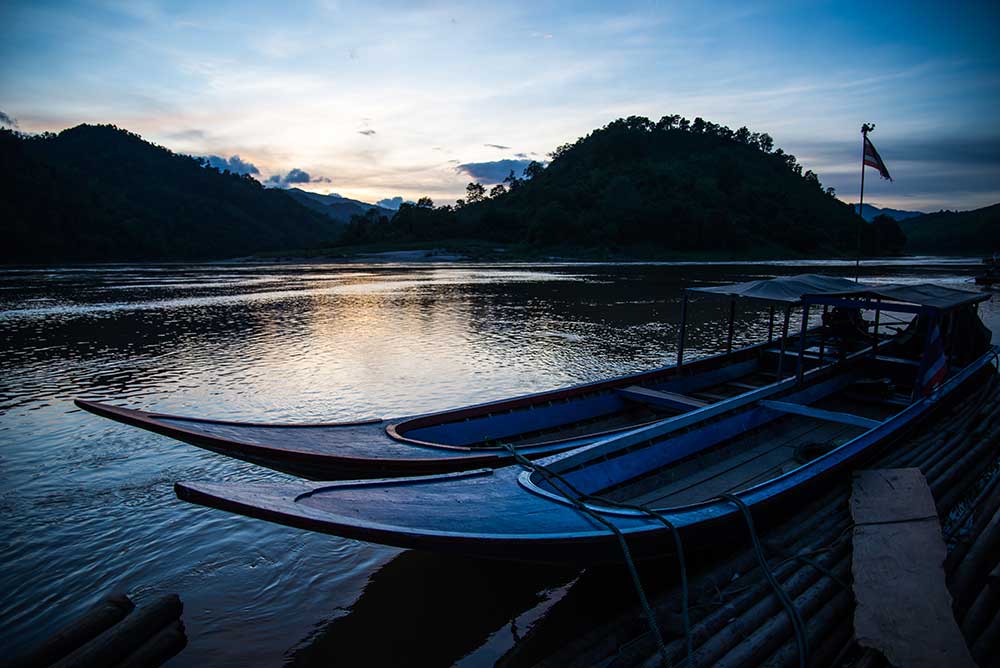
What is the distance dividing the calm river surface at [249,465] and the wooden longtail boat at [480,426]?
129 cm

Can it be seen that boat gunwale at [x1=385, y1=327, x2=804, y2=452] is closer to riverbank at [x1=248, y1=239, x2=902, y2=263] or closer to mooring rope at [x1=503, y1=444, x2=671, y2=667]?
mooring rope at [x1=503, y1=444, x2=671, y2=667]

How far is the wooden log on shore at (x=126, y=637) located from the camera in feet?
11.0

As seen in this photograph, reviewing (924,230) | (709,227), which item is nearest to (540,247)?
(709,227)

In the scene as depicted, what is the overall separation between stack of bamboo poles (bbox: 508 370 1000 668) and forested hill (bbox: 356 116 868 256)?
83625 mm

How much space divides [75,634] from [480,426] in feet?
14.8

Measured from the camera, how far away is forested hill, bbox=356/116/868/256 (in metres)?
89.9

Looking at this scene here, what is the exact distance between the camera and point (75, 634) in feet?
11.6

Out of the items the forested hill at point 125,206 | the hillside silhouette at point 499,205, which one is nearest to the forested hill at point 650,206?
the hillside silhouette at point 499,205

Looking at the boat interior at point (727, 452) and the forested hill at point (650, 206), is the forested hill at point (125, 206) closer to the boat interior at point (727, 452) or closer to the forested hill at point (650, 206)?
the forested hill at point (650, 206)

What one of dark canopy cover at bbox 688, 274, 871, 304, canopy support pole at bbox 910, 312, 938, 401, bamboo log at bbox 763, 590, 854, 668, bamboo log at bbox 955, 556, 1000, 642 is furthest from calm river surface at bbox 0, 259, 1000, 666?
canopy support pole at bbox 910, 312, 938, 401

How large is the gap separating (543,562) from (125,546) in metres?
5.13

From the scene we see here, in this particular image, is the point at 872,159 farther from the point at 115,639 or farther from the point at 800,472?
the point at 115,639

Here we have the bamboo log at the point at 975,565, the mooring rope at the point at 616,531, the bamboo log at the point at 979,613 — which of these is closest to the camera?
the mooring rope at the point at 616,531

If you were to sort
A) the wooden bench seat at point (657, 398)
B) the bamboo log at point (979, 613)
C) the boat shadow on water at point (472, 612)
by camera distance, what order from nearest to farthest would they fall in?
the bamboo log at point (979, 613), the boat shadow on water at point (472, 612), the wooden bench seat at point (657, 398)
